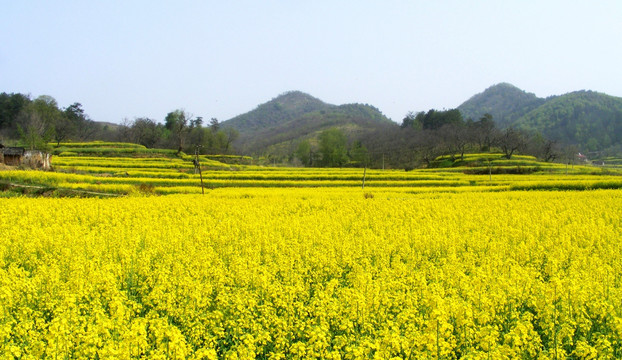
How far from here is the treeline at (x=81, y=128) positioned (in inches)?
2635


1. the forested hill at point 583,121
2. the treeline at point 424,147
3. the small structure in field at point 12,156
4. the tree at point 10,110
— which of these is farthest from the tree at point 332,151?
the tree at point 10,110

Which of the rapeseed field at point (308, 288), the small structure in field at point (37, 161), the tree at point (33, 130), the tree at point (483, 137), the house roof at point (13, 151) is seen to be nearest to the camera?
the rapeseed field at point (308, 288)

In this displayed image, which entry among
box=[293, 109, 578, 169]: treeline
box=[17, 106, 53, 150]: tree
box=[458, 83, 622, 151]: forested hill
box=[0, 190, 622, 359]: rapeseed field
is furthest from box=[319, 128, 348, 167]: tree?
box=[0, 190, 622, 359]: rapeseed field

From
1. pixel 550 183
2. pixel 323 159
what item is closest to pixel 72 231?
pixel 550 183

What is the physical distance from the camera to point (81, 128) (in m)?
82.2

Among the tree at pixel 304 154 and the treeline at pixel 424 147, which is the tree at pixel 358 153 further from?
the tree at pixel 304 154

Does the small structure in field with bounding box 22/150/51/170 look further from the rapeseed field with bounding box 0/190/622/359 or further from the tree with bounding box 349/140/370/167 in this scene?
the tree with bounding box 349/140/370/167

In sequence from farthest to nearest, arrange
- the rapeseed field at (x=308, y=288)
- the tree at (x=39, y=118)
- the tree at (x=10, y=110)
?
the tree at (x=10, y=110) → the tree at (x=39, y=118) → the rapeseed field at (x=308, y=288)

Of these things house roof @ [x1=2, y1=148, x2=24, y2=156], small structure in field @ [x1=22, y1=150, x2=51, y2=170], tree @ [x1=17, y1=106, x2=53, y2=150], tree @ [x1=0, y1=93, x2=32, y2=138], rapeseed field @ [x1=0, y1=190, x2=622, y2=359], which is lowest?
rapeseed field @ [x1=0, y1=190, x2=622, y2=359]

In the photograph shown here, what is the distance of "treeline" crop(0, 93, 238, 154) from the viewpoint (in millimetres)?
66938

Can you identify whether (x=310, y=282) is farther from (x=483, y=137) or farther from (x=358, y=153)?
(x=483, y=137)

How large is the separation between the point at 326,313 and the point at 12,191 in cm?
2425

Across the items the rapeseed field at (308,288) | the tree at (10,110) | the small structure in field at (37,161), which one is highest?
the tree at (10,110)

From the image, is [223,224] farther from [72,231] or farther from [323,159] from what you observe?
[323,159]
